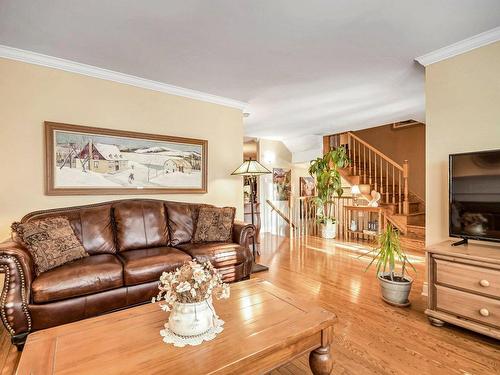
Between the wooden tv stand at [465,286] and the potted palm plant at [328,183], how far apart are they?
3679 millimetres

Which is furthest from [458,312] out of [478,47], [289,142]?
[289,142]

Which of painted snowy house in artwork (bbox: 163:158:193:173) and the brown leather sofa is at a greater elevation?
painted snowy house in artwork (bbox: 163:158:193:173)

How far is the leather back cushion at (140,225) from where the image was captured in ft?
9.30

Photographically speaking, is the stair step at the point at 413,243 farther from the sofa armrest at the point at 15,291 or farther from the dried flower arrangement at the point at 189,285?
the sofa armrest at the point at 15,291

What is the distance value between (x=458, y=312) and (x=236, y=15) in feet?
9.33

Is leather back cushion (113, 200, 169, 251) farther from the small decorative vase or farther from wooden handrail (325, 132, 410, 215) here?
wooden handrail (325, 132, 410, 215)

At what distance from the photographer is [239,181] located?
13.8ft

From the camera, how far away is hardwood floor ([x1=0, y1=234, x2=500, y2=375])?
5.52 ft

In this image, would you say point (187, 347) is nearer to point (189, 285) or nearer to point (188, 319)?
point (188, 319)

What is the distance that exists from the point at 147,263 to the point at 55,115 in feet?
6.09

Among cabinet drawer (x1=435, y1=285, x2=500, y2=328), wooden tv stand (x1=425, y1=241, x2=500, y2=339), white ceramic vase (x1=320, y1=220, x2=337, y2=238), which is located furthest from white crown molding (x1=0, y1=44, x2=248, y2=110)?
white ceramic vase (x1=320, y1=220, x2=337, y2=238)

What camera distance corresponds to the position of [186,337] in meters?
1.24

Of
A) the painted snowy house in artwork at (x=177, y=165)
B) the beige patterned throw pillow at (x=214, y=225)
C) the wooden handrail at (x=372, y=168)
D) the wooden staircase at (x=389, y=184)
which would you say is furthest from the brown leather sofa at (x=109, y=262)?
the wooden handrail at (x=372, y=168)

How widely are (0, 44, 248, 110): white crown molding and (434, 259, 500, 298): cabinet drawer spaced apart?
3.23 m
